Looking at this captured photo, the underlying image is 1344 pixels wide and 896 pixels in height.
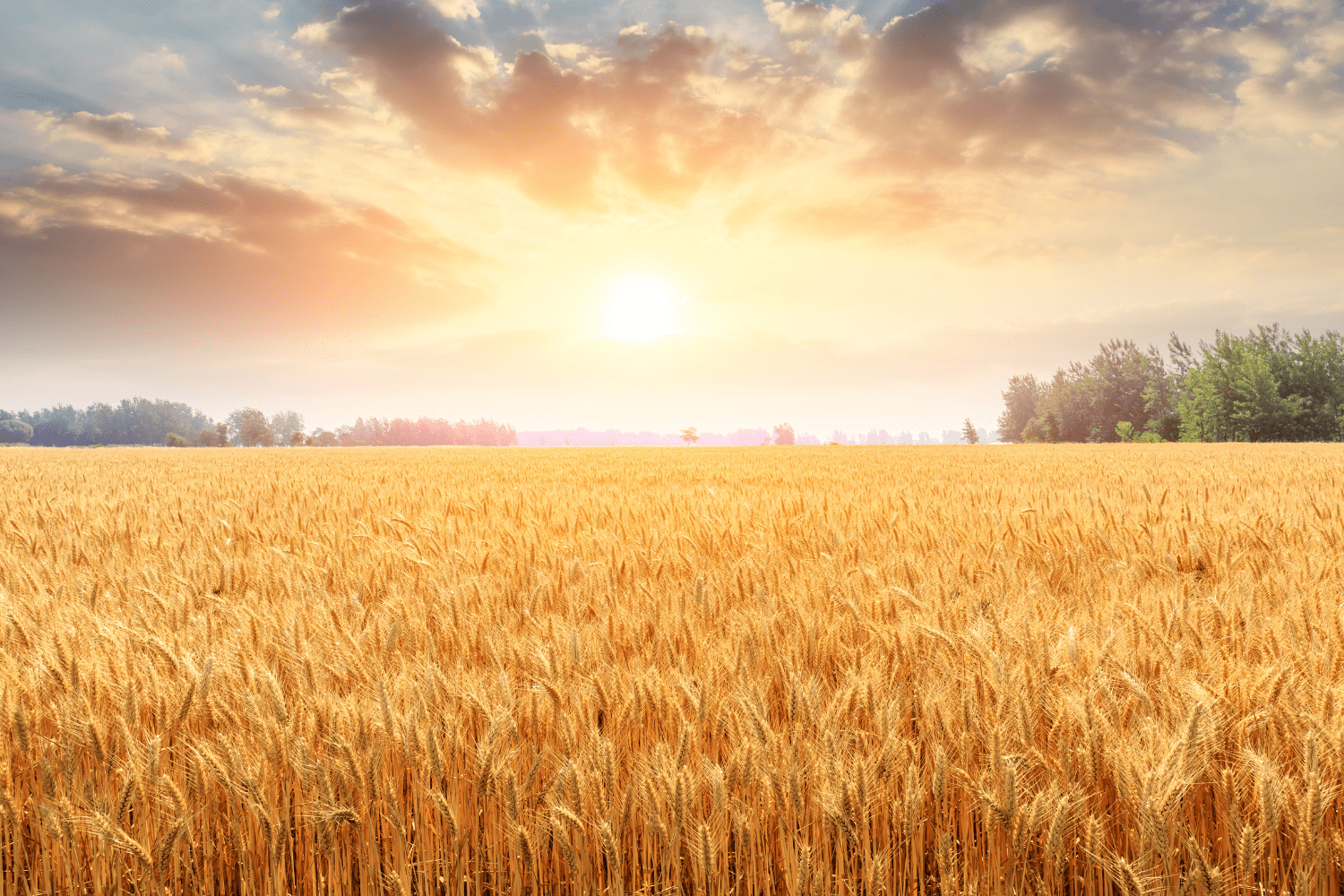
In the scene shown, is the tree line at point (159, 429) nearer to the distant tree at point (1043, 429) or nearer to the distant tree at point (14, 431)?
the distant tree at point (14, 431)

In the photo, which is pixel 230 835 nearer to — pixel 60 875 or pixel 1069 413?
pixel 60 875

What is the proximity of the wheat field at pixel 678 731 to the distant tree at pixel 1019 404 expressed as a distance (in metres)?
105

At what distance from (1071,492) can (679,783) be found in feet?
24.6

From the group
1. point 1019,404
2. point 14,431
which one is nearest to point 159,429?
A: point 14,431

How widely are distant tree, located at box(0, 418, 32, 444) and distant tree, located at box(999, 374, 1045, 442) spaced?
249 metres

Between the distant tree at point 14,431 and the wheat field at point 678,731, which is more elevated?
the distant tree at point 14,431

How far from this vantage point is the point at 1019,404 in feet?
316

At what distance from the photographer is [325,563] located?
387 centimetres

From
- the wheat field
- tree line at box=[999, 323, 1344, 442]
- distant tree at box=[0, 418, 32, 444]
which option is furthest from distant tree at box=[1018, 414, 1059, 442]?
distant tree at box=[0, 418, 32, 444]

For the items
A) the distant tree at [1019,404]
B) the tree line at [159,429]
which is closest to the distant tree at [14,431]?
the tree line at [159,429]

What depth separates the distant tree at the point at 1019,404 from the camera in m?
95.2

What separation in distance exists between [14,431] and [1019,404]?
25530 centimetres

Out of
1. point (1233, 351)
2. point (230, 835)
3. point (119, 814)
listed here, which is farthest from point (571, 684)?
point (1233, 351)

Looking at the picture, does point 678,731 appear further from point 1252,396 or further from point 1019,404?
point 1019,404
